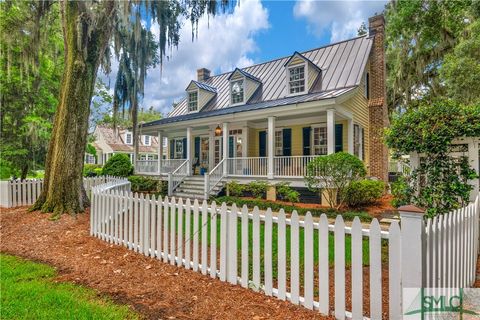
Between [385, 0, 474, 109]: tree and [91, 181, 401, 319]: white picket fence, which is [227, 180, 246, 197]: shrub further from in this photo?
[385, 0, 474, 109]: tree

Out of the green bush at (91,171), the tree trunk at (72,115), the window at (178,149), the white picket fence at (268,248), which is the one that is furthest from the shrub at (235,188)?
the green bush at (91,171)

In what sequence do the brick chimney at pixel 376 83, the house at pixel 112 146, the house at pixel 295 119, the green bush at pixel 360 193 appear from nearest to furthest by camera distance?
the green bush at pixel 360 193
the house at pixel 295 119
the brick chimney at pixel 376 83
the house at pixel 112 146

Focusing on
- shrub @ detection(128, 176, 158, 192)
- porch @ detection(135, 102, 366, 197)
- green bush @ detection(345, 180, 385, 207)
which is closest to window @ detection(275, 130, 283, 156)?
porch @ detection(135, 102, 366, 197)

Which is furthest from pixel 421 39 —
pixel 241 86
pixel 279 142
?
pixel 241 86

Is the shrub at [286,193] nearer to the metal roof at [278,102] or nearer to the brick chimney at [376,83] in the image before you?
the metal roof at [278,102]

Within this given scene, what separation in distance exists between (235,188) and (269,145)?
2.29 metres

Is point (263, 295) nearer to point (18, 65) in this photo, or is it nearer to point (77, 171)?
point (77, 171)

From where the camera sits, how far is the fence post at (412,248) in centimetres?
220

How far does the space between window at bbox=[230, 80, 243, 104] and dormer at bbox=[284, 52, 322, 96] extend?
2.66 metres

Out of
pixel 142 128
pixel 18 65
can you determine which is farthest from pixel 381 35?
pixel 18 65

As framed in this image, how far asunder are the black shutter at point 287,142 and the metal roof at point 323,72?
5.19ft

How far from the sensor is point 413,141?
4.89m

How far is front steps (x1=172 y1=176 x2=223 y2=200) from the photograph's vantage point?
12.0 meters

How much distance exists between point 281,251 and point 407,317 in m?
1.26
